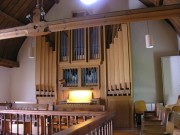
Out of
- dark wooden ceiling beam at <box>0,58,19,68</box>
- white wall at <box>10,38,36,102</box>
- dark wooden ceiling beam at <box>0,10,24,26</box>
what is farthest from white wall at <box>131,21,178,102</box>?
dark wooden ceiling beam at <box>0,58,19,68</box>

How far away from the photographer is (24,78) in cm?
916

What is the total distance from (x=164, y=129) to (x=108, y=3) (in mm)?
5682

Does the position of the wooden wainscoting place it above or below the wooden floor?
above

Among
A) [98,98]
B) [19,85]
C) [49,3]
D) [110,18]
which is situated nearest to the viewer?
[110,18]

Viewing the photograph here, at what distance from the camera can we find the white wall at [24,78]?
8.99 meters

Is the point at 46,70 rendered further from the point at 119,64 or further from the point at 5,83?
the point at 119,64

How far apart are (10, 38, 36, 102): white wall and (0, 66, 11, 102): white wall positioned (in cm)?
17

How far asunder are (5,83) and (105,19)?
6.67m

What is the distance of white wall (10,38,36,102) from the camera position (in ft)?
29.5

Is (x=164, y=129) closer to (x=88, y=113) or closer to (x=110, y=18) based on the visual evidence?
(x=88, y=113)

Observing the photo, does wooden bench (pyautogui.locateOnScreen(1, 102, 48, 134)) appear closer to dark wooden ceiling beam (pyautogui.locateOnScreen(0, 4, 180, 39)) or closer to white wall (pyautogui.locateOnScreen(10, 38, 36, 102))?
dark wooden ceiling beam (pyautogui.locateOnScreen(0, 4, 180, 39))

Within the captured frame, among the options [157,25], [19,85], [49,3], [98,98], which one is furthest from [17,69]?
[157,25]

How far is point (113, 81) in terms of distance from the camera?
22.2 ft

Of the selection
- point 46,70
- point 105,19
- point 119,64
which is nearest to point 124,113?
point 119,64
